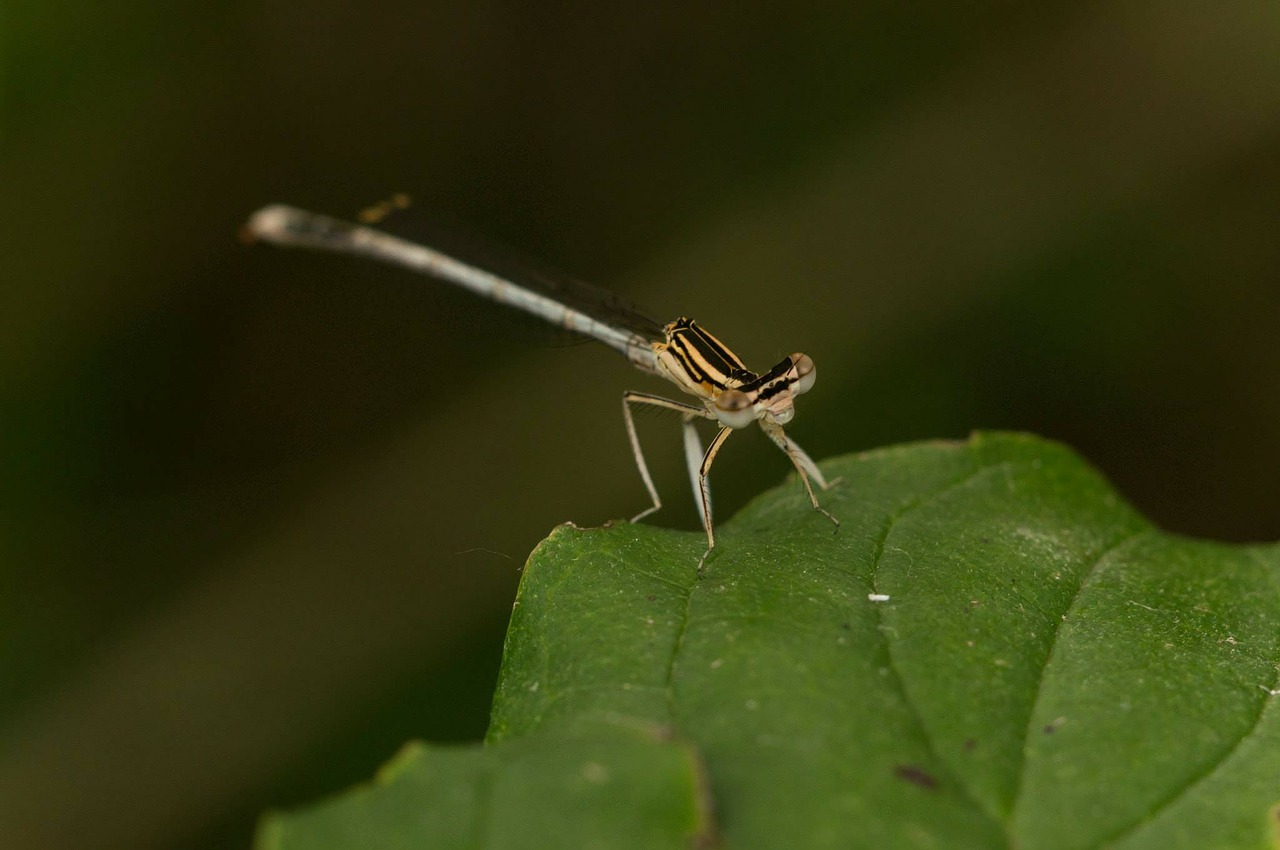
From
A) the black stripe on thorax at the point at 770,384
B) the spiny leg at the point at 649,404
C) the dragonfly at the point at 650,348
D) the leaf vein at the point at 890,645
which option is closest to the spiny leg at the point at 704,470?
the dragonfly at the point at 650,348

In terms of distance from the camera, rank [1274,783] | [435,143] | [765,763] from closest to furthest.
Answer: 1. [765,763]
2. [1274,783]
3. [435,143]

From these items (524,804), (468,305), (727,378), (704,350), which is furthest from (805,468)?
(468,305)

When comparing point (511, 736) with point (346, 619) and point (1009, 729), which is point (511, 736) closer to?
point (1009, 729)

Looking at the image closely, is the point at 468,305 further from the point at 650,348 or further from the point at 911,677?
the point at 911,677

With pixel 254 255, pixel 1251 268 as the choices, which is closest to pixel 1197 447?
pixel 1251 268

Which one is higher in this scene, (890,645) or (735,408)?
(735,408)
